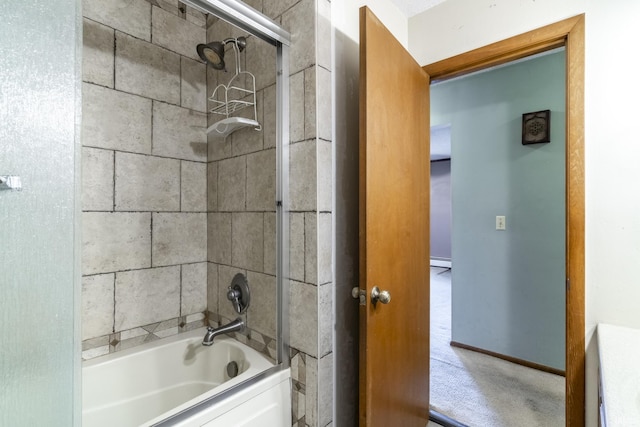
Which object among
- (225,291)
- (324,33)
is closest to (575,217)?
(324,33)

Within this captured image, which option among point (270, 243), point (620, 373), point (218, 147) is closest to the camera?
point (620, 373)

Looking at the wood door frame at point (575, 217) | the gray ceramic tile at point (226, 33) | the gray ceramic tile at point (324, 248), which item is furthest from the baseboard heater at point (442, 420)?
the gray ceramic tile at point (226, 33)

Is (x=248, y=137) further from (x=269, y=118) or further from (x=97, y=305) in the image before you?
(x=97, y=305)

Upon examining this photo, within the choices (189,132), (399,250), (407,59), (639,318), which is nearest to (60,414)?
(399,250)

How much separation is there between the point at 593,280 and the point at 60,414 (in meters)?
1.85

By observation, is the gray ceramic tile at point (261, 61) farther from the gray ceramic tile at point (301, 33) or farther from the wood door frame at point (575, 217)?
the wood door frame at point (575, 217)

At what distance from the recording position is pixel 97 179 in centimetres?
151

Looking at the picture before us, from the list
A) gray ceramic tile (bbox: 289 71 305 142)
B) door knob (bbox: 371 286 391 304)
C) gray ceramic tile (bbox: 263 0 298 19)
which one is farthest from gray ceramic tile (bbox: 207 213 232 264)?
gray ceramic tile (bbox: 263 0 298 19)

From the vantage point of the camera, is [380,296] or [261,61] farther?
[261,61]

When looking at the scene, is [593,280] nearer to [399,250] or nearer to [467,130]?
[399,250]

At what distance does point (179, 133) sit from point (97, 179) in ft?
1.66

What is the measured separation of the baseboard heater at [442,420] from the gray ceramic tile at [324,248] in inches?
49.1

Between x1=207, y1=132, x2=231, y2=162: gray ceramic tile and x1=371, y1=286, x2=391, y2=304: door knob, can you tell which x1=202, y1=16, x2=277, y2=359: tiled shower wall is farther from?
x1=371, y1=286, x2=391, y2=304: door knob

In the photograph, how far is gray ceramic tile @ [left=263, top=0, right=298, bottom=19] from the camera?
1307 mm
